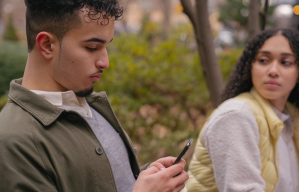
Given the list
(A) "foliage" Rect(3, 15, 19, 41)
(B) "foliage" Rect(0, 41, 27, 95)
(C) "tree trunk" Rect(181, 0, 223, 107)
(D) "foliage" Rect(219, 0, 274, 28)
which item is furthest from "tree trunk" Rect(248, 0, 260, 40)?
(A) "foliage" Rect(3, 15, 19, 41)

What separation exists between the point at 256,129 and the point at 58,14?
1379mm

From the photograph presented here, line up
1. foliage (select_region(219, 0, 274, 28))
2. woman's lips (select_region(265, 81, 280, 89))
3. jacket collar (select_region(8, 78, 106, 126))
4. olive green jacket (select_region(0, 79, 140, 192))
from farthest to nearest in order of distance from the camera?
1. foliage (select_region(219, 0, 274, 28))
2. woman's lips (select_region(265, 81, 280, 89))
3. jacket collar (select_region(8, 78, 106, 126))
4. olive green jacket (select_region(0, 79, 140, 192))

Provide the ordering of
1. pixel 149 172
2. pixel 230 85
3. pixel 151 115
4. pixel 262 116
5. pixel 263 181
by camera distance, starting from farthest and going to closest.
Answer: pixel 151 115
pixel 230 85
pixel 262 116
pixel 263 181
pixel 149 172

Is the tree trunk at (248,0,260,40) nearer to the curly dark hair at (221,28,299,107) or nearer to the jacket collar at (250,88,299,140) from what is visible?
the curly dark hair at (221,28,299,107)

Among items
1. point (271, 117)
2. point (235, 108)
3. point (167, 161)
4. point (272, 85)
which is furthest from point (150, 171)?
point (272, 85)

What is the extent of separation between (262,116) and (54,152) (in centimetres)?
143

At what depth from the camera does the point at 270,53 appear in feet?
8.02

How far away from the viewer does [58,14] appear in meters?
1.46

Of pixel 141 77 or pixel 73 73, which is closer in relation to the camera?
pixel 73 73

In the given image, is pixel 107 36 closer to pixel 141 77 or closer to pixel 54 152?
pixel 54 152

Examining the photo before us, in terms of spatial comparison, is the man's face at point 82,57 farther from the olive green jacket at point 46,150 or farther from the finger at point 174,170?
the finger at point 174,170

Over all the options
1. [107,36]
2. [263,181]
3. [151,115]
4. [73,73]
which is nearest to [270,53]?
[263,181]

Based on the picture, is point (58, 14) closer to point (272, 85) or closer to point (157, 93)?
point (272, 85)

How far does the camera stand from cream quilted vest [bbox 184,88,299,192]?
7.39 feet
